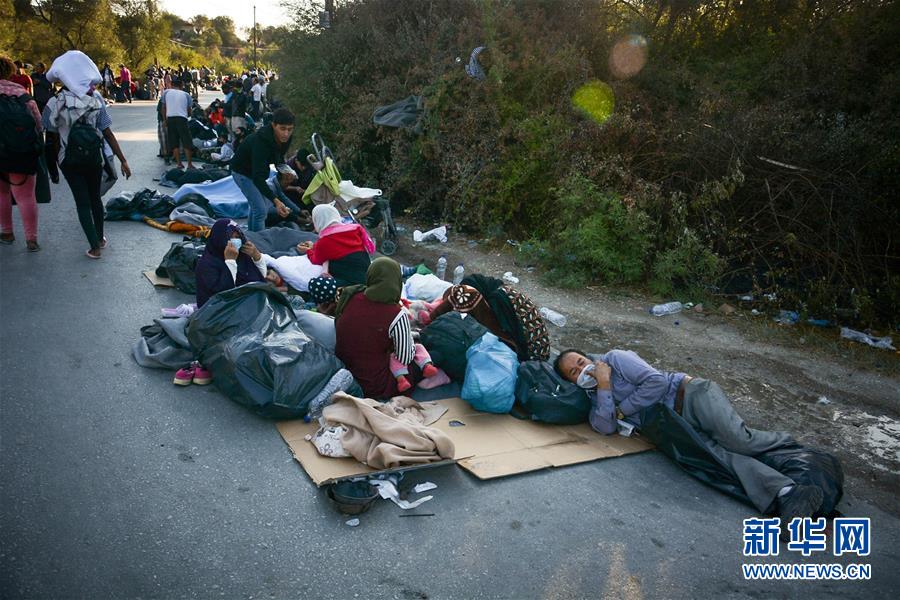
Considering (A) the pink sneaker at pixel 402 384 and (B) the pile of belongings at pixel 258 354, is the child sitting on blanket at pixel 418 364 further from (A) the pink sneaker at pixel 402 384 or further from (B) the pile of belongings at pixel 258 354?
(B) the pile of belongings at pixel 258 354

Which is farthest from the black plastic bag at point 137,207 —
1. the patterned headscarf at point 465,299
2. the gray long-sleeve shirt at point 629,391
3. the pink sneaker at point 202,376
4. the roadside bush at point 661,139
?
the gray long-sleeve shirt at point 629,391

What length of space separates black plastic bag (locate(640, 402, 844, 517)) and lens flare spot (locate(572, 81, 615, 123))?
6.23 m

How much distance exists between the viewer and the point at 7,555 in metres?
2.84

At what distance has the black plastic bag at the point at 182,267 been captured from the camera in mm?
6453

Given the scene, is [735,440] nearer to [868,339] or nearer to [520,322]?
[520,322]

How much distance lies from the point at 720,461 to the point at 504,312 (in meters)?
2.03

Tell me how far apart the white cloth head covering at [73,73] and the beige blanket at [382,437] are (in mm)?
4958

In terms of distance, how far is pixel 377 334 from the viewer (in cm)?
443

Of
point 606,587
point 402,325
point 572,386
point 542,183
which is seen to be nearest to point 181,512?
point 402,325

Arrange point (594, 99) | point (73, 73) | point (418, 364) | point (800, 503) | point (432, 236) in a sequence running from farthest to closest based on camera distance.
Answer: point (594, 99) < point (432, 236) < point (73, 73) < point (418, 364) < point (800, 503)

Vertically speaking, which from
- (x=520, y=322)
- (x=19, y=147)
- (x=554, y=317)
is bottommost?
(x=554, y=317)

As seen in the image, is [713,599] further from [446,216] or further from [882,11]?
[882,11]

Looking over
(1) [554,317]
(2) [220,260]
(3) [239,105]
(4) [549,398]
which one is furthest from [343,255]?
(3) [239,105]

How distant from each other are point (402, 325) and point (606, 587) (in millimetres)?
2198
